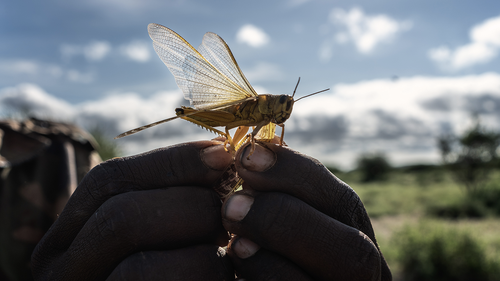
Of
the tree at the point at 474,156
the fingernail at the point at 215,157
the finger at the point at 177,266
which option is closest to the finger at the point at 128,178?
the fingernail at the point at 215,157

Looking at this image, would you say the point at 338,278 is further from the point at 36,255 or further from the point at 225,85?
the point at 36,255

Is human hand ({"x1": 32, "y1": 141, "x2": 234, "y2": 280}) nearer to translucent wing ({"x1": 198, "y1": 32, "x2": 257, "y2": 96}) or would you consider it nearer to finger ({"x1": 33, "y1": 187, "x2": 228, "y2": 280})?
finger ({"x1": 33, "y1": 187, "x2": 228, "y2": 280})

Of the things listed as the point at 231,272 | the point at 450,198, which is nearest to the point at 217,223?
the point at 231,272

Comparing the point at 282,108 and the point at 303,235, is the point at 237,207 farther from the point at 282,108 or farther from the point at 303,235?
the point at 282,108

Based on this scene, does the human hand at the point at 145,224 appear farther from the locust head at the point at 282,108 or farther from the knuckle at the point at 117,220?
the locust head at the point at 282,108

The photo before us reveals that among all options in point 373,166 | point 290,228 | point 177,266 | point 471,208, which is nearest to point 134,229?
point 177,266
